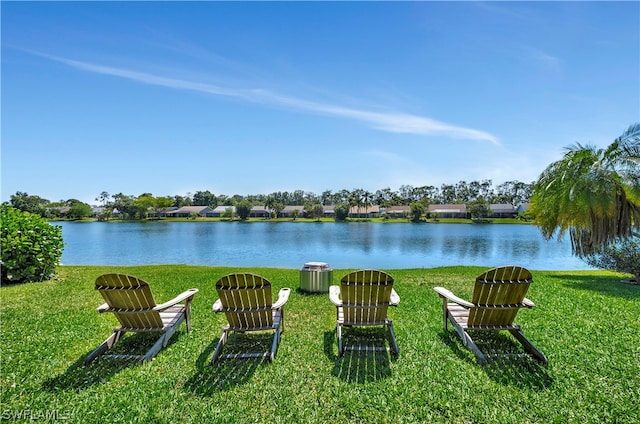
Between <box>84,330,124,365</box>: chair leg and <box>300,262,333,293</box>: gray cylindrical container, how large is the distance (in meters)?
3.95

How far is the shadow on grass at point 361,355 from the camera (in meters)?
3.54

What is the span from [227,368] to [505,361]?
134 inches

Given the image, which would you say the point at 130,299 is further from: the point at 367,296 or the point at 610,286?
the point at 610,286

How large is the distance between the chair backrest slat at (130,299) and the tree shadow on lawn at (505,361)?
4005mm

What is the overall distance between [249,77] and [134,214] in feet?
266

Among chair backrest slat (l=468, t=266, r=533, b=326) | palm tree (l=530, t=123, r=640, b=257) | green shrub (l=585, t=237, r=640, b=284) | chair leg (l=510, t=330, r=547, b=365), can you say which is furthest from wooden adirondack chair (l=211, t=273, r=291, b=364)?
palm tree (l=530, t=123, r=640, b=257)

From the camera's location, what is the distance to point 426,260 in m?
19.1

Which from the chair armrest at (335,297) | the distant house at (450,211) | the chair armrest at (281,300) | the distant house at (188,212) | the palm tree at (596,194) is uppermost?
the palm tree at (596,194)

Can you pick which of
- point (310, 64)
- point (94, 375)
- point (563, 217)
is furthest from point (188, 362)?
point (310, 64)

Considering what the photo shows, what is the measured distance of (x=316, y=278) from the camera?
736 cm

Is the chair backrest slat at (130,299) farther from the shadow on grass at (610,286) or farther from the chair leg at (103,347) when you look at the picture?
the shadow on grass at (610,286)

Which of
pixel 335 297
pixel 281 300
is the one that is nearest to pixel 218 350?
pixel 281 300

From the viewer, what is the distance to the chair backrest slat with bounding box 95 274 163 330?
386cm

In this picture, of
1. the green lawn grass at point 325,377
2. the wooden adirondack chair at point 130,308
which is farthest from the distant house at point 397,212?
the wooden adirondack chair at point 130,308
